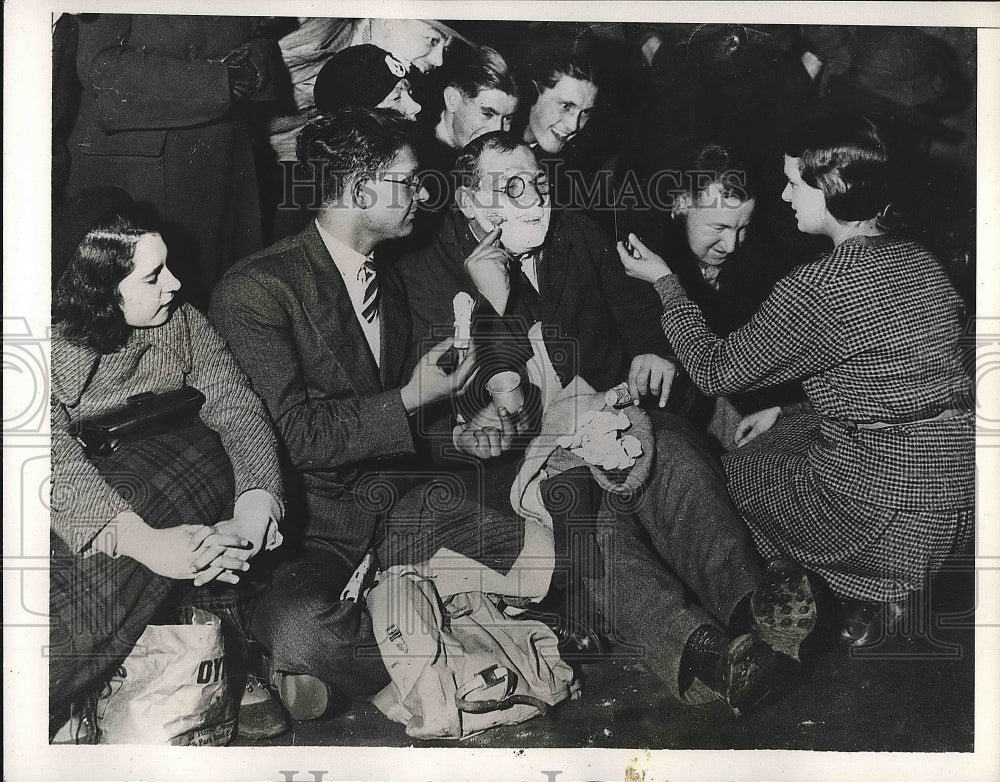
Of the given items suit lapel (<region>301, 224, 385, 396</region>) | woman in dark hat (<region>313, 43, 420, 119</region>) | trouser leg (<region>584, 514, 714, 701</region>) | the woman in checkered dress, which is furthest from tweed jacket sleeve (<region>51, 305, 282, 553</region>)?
the woman in checkered dress

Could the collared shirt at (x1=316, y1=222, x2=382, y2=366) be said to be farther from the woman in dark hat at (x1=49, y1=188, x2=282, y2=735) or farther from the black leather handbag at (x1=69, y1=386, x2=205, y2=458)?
the black leather handbag at (x1=69, y1=386, x2=205, y2=458)

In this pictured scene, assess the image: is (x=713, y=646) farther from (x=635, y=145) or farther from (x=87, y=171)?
(x=87, y=171)

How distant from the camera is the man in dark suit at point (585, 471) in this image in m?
3.25

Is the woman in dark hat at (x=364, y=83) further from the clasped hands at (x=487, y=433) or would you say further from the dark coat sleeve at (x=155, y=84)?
the clasped hands at (x=487, y=433)

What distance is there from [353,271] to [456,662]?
1.40 m

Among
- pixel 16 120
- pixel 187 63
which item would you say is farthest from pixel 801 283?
pixel 16 120

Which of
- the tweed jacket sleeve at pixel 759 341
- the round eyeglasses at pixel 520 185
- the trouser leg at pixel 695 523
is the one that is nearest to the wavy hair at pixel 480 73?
the round eyeglasses at pixel 520 185

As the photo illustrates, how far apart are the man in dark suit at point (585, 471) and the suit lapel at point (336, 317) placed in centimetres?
22

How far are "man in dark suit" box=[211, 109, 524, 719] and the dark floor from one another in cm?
37

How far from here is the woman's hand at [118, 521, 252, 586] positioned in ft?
10.5

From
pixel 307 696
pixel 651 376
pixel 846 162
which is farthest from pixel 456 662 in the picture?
pixel 846 162

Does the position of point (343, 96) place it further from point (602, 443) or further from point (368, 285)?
point (602, 443)

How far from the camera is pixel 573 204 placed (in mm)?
3281

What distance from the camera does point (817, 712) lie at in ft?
11.0
